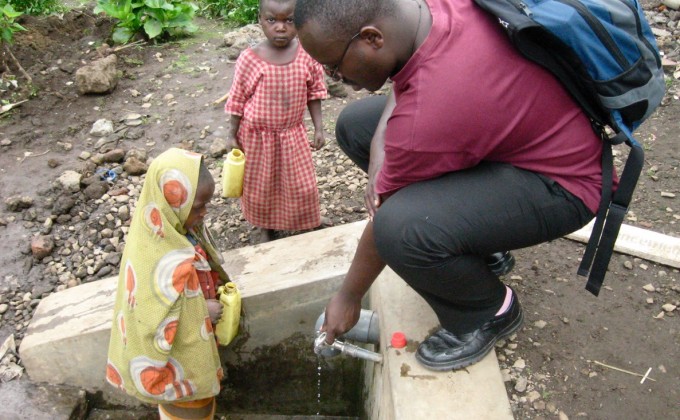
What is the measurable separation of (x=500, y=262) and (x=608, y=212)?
0.71 m

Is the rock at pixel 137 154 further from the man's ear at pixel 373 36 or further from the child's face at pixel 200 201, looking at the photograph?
the man's ear at pixel 373 36

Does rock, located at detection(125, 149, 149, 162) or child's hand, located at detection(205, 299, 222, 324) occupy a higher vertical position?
child's hand, located at detection(205, 299, 222, 324)

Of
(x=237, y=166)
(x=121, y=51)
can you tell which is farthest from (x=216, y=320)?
(x=121, y=51)

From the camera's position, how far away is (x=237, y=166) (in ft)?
9.67

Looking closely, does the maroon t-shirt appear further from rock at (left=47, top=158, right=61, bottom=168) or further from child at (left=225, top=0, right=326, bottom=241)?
rock at (left=47, top=158, right=61, bottom=168)

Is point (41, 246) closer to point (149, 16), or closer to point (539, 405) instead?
point (539, 405)

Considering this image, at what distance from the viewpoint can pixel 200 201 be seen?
7.13 ft

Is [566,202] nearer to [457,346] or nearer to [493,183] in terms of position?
[493,183]

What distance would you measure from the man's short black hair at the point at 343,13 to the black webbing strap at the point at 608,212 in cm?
77

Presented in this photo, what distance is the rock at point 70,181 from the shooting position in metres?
3.73

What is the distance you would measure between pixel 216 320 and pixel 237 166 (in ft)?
2.71

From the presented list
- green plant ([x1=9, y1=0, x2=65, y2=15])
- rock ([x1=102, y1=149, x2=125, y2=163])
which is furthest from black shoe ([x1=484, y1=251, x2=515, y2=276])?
green plant ([x1=9, y1=0, x2=65, y2=15])

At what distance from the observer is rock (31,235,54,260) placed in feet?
10.9

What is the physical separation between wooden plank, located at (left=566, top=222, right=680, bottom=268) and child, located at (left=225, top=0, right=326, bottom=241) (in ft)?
4.32
